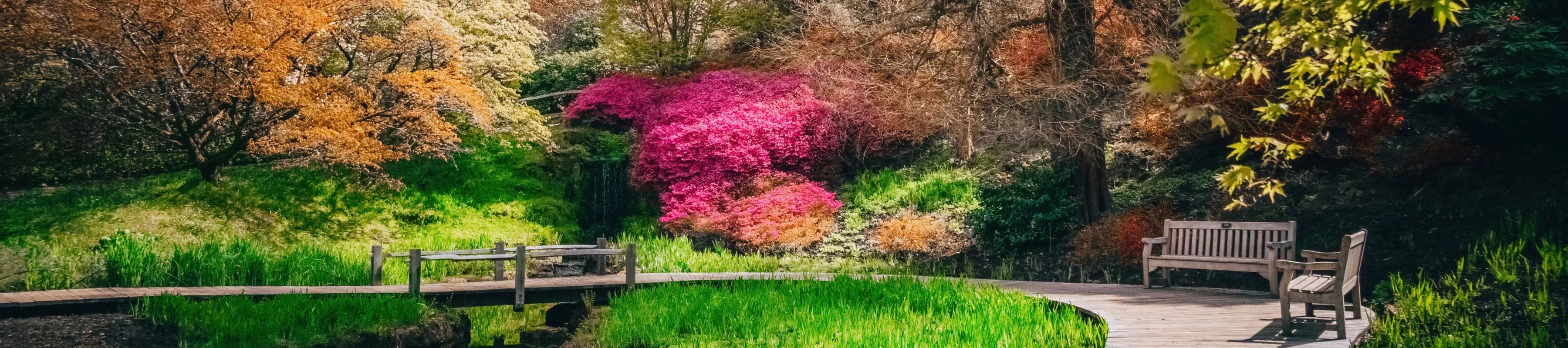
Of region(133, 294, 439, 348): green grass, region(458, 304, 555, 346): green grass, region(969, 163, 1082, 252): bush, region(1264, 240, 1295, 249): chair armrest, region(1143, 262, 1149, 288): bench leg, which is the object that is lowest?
region(458, 304, 555, 346): green grass

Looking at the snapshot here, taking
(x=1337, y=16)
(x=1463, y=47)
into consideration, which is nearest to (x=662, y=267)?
(x=1463, y=47)

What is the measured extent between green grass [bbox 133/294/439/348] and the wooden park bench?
619cm

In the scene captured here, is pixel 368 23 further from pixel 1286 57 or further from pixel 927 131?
pixel 1286 57

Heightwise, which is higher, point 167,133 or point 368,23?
point 368,23

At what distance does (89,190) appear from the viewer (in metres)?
13.1

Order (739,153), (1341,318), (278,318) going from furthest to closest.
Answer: (739,153) → (278,318) → (1341,318)

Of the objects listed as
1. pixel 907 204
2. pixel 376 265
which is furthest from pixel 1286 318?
pixel 907 204

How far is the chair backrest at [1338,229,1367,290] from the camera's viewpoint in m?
5.41

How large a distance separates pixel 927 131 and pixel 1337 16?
449 inches

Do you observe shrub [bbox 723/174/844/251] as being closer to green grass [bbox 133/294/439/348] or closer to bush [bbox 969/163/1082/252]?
bush [bbox 969/163/1082/252]

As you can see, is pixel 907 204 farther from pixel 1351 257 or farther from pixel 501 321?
pixel 1351 257

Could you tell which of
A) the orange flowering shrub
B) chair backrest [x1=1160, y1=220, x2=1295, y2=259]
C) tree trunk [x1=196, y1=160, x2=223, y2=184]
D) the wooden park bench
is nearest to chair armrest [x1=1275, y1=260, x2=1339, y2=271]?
the wooden park bench

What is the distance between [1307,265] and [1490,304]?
5.46 feet

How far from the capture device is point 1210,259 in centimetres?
829
